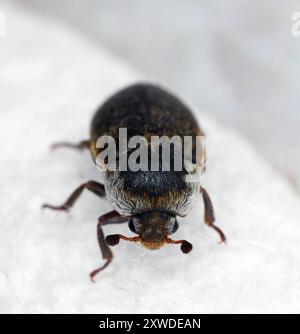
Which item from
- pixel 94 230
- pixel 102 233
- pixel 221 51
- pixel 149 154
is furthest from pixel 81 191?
pixel 221 51

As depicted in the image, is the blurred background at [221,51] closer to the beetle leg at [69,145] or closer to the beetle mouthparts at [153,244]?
the beetle leg at [69,145]

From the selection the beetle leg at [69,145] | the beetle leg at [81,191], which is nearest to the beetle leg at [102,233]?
the beetle leg at [81,191]

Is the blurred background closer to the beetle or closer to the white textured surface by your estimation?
the white textured surface

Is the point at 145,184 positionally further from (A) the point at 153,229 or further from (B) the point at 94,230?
(B) the point at 94,230

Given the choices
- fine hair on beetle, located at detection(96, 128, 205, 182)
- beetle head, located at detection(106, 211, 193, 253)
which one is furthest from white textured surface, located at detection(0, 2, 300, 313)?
fine hair on beetle, located at detection(96, 128, 205, 182)
